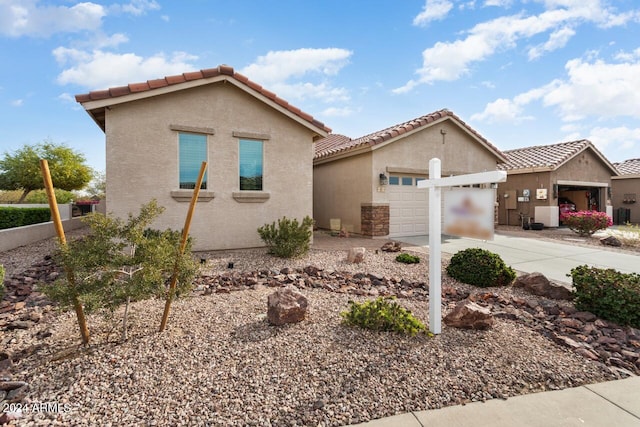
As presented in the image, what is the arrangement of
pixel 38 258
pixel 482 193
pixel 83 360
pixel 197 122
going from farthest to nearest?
pixel 197 122 → pixel 38 258 → pixel 482 193 → pixel 83 360

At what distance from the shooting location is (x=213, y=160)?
8.05m

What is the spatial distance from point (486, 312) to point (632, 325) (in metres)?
1.97

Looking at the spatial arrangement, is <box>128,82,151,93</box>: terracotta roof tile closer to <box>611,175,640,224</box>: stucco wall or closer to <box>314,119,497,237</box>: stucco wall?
<box>314,119,497,237</box>: stucco wall

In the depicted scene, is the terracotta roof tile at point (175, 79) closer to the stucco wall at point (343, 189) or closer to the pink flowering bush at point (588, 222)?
the stucco wall at point (343, 189)

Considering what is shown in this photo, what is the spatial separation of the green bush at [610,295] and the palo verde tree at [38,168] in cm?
2623

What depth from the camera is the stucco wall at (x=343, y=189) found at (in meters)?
11.5

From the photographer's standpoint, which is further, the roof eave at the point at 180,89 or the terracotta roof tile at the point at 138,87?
the terracotta roof tile at the point at 138,87

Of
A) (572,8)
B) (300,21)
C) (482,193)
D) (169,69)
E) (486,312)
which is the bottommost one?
(486,312)

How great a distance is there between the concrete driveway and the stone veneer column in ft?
2.60

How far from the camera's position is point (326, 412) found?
7.23ft

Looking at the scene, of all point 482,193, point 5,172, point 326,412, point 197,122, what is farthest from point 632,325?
point 5,172

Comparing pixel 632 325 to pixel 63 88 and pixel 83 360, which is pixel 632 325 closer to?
pixel 83 360

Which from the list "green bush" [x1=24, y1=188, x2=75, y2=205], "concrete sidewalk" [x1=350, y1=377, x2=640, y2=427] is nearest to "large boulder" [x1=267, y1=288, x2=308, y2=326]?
"concrete sidewalk" [x1=350, y1=377, x2=640, y2=427]

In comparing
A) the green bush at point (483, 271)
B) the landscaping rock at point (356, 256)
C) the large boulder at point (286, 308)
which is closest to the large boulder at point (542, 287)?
the green bush at point (483, 271)
